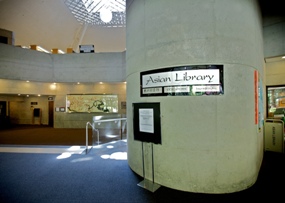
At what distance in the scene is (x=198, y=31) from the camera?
275 cm

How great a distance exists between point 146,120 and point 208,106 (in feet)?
3.90

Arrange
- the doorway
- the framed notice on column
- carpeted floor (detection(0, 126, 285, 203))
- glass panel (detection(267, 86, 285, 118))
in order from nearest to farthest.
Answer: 1. carpeted floor (detection(0, 126, 285, 203))
2. the framed notice on column
3. glass panel (detection(267, 86, 285, 118))
4. the doorway

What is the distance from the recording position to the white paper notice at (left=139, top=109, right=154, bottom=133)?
298 cm

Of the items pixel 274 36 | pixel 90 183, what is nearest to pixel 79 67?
pixel 90 183

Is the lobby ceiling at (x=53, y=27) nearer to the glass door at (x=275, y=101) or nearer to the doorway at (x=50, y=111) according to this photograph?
the doorway at (x=50, y=111)

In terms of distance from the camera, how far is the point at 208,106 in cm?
269

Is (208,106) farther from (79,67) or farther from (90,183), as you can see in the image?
(79,67)

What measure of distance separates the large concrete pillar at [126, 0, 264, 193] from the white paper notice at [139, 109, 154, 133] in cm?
23

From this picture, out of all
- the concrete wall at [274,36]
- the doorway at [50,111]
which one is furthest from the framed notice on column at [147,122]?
the doorway at [50,111]

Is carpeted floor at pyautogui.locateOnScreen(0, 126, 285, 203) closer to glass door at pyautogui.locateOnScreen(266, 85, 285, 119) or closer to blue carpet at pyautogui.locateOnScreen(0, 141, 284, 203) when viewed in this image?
blue carpet at pyautogui.locateOnScreen(0, 141, 284, 203)

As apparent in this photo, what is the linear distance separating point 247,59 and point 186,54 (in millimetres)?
1198

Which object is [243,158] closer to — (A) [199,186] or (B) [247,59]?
(A) [199,186]

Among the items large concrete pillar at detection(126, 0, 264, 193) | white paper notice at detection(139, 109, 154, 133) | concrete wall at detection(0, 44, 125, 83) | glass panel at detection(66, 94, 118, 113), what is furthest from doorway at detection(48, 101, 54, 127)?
large concrete pillar at detection(126, 0, 264, 193)

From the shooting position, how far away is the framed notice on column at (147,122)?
2.92 meters
